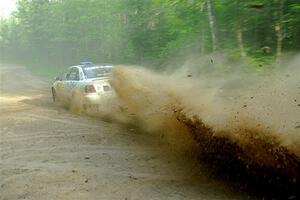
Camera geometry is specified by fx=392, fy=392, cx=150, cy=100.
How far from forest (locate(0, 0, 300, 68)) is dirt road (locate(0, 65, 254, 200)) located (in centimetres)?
411

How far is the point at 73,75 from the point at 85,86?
1.48 metres

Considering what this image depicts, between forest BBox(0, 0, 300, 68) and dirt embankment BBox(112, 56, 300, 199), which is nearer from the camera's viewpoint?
dirt embankment BBox(112, 56, 300, 199)

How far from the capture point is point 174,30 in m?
14.5

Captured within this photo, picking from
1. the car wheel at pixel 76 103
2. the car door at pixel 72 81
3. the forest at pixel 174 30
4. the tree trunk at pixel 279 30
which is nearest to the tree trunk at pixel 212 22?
the forest at pixel 174 30

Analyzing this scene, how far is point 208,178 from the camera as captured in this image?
5547mm

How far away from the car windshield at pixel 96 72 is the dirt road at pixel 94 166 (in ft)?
6.41

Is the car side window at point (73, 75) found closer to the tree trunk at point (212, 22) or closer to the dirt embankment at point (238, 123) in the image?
the dirt embankment at point (238, 123)

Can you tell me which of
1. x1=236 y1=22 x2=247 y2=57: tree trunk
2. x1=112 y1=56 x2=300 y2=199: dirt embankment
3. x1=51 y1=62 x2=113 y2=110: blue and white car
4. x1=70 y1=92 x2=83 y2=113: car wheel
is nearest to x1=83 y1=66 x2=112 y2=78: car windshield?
x1=51 y1=62 x2=113 y2=110: blue and white car

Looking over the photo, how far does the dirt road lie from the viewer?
5109mm

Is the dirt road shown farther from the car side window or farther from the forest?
the forest

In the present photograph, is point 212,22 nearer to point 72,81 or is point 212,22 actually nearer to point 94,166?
point 72,81

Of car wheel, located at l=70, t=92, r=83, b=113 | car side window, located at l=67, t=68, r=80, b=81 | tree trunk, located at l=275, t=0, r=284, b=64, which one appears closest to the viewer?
tree trunk, located at l=275, t=0, r=284, b=64

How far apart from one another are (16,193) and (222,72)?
6.63m

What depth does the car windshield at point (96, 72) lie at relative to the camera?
11.8 meters
